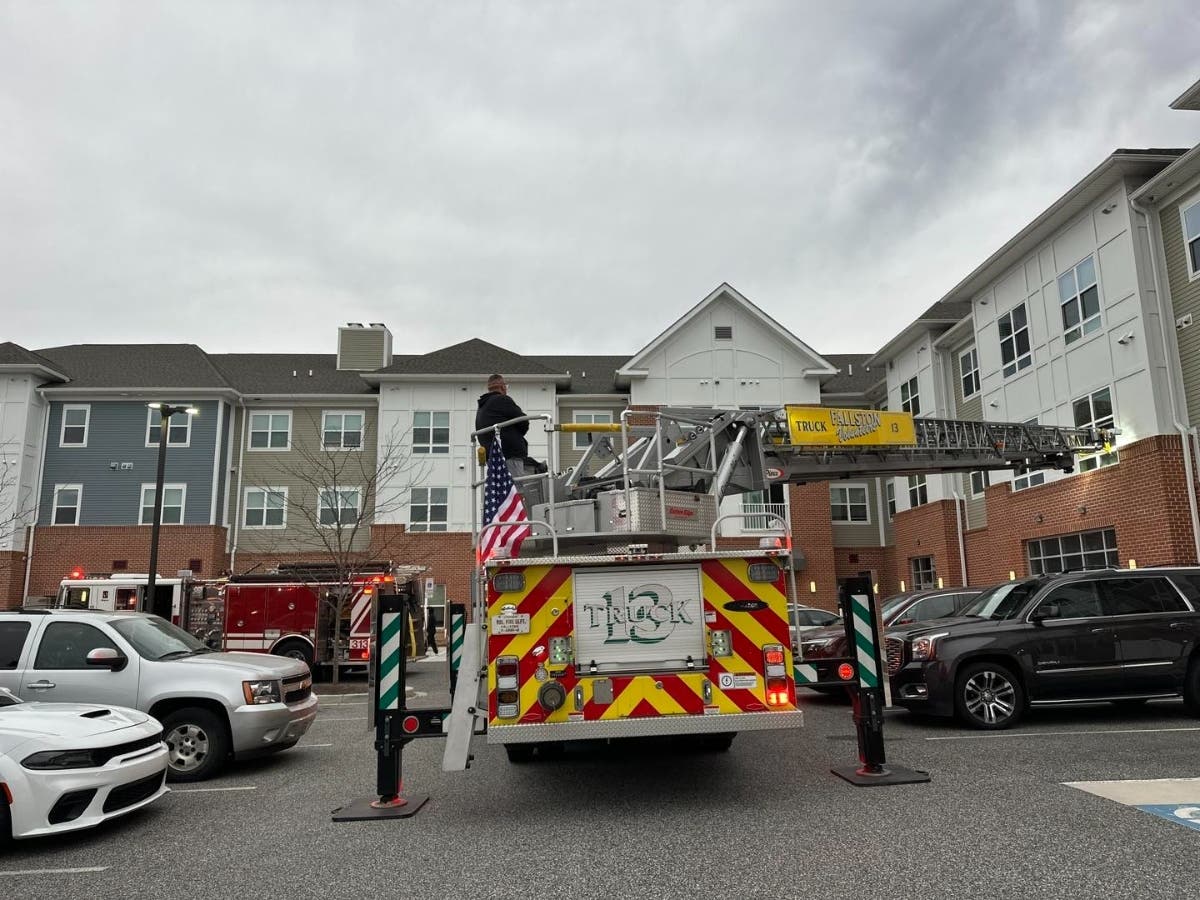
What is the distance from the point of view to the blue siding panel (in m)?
30.5

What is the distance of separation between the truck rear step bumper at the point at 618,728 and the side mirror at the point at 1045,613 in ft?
17.1

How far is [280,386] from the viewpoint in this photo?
32875 millimetres

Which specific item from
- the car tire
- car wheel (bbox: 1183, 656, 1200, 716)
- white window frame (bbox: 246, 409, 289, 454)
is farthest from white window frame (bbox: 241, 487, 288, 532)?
car wheel (bbox: 1183, 656, 1200, 716)

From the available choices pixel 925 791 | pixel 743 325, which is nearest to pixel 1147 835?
pixel 925 791

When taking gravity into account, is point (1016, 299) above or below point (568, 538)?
above

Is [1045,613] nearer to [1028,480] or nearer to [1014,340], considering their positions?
[1028,480]

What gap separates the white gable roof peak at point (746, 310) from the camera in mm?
30422

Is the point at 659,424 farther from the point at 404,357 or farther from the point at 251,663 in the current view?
the point at 404,357

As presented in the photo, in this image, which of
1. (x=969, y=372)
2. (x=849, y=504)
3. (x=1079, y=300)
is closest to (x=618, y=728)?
(x=1079, y=300)

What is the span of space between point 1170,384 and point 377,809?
56.5 ft

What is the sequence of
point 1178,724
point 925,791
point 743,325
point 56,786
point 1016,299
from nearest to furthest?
point 56,786 → point 925,791 → point 1178,724 → point 1016,299 → point 743,325

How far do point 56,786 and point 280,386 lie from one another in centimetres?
2887

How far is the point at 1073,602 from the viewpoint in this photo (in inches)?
394

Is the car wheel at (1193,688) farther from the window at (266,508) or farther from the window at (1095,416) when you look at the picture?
the window at (266,508)
